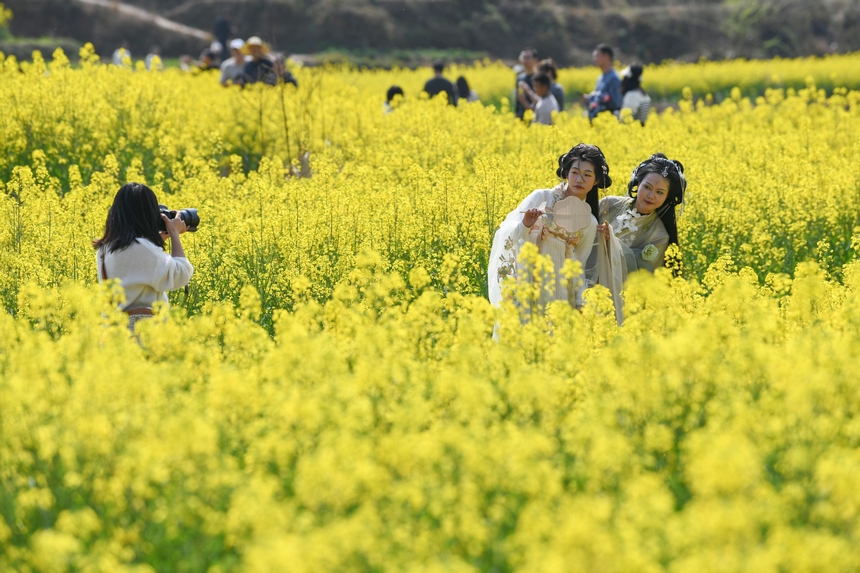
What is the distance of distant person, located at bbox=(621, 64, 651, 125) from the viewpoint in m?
13.7

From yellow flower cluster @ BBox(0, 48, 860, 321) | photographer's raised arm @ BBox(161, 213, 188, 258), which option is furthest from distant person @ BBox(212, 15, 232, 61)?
photographer's raised arm @ BBox(161, 213, 188, 258)

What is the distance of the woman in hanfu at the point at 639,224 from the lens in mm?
6367

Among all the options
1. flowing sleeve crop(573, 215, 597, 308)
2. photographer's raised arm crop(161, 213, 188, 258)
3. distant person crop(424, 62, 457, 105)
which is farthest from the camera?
distant person crop(424, 62, 457, 105)

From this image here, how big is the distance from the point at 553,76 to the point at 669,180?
769cm

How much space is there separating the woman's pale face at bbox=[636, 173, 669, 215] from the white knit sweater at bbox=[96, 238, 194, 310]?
2898 mm

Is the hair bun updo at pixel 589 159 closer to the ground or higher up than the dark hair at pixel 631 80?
closer to the ground

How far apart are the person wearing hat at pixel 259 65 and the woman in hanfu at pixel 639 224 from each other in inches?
359

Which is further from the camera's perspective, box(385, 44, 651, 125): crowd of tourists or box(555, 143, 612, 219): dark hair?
box(385, 44, 651, 125): crowd of tourists

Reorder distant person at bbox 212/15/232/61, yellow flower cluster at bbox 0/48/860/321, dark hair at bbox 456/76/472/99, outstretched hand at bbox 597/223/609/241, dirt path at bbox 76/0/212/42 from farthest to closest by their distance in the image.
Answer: dirt path at bbox 76/0/212/42 < distant person at bbox 212/15/232/61 < dark hair at bbox 456/76/472/99 < yellow flower cluster at bbox 0/48/860/321 < outstretched hand at bbox 597/223/609/241

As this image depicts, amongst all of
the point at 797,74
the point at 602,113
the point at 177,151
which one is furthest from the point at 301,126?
the point at 797,74

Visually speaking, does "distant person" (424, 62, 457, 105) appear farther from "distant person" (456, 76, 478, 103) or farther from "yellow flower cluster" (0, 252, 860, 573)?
"yellow flower cluster" (0, 252, 860, 573)

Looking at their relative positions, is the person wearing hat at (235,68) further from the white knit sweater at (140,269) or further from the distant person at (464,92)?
the white knit sweater at (140,269)

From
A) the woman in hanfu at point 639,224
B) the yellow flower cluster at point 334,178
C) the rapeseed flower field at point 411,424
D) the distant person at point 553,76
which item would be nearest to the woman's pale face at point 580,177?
the woman in hanfu at point 639,224

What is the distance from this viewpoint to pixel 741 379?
4.58 m
